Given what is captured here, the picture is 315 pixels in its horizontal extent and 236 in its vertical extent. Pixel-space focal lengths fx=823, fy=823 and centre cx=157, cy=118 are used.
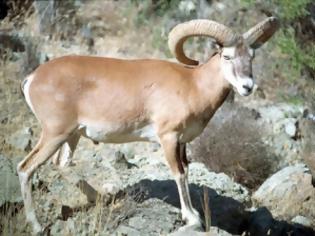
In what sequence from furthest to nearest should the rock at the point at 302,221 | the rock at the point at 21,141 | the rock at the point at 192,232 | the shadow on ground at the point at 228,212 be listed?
the rock at the point at 21,141, the rock at the point at 302,221, the shadow on ground at the point at 228,212, the rock at the point at 192,232

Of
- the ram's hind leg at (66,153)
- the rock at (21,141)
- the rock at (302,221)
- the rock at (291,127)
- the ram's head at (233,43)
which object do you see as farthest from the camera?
the rock at (291,127)

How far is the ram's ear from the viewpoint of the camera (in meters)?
9.19

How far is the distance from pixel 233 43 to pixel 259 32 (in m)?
0.50

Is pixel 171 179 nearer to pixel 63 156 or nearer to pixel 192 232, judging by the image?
pixel 63 156

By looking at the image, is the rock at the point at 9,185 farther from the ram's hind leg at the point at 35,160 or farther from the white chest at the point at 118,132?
the white chest at the point at 118,132

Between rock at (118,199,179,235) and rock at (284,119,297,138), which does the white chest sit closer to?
rock at (118,199,179,235)

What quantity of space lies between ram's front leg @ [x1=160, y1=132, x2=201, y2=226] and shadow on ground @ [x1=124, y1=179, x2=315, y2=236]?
0.72m

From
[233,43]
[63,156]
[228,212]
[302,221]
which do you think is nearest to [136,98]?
[233,43]

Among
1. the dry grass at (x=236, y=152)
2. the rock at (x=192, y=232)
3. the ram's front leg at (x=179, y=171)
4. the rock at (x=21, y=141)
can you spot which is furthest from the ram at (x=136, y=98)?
the dry grass at (x=236, y=152)

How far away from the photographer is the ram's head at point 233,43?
881 cm

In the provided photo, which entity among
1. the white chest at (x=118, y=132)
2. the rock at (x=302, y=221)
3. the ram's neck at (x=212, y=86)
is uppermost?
the ram's neck at (x=212, y=86)

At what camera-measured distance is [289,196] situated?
11.5 m

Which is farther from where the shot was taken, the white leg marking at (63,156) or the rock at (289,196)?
the rock at (289,196)

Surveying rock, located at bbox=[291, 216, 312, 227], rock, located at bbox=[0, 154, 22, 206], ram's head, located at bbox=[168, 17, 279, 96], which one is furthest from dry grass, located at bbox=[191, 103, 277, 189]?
rock, located at bbox=[0, 154, 22, 206]
